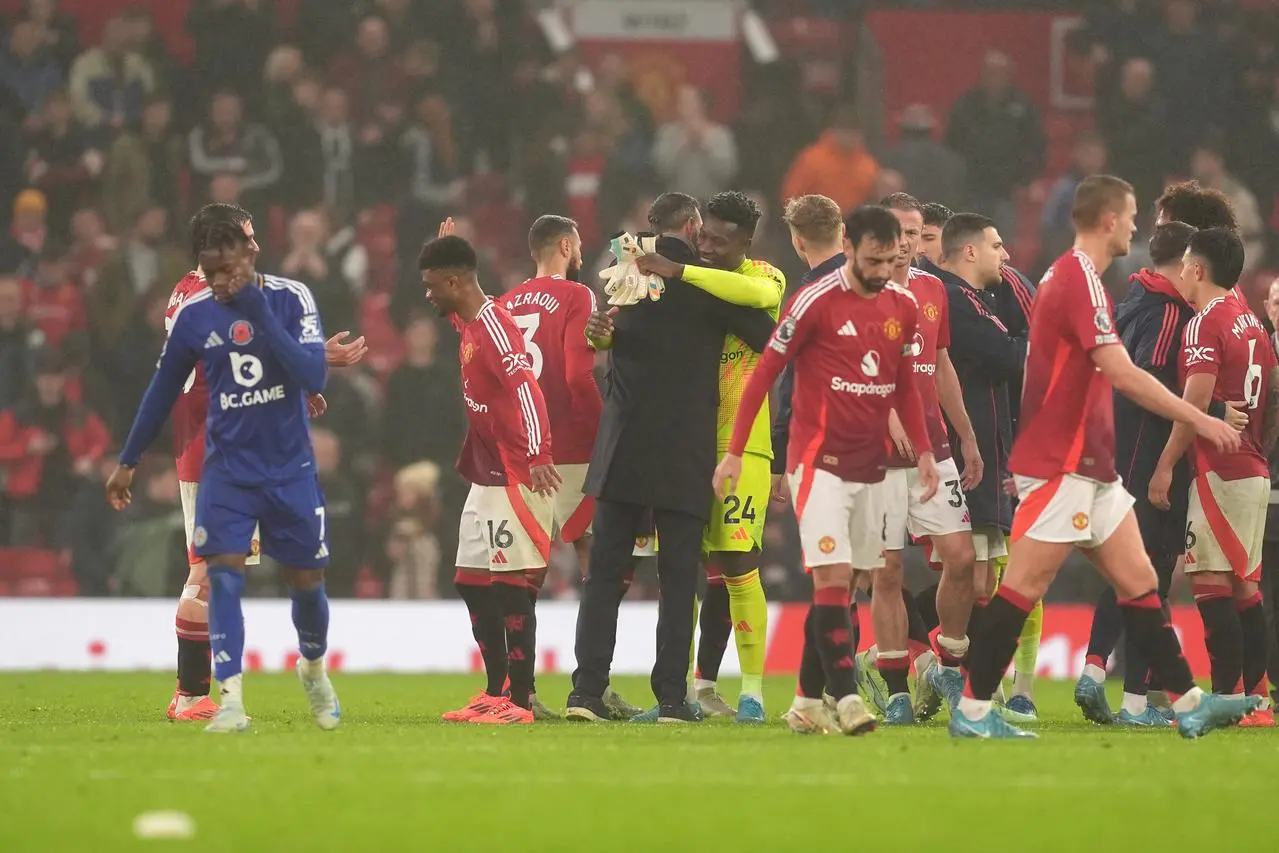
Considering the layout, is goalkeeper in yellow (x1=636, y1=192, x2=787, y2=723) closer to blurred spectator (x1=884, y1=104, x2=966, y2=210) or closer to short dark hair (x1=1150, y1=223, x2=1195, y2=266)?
short dark hair (x1=1150, y1=223, x2=1195, y2=266)

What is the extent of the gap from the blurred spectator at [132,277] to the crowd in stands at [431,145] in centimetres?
2

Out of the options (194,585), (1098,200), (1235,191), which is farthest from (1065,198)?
(194,585)

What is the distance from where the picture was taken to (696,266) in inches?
347

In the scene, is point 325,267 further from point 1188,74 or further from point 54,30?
point 1188,74

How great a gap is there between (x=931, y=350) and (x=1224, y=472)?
1523mm

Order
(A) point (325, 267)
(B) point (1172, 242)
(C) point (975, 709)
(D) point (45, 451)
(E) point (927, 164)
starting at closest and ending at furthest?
(C) point (975, 709), (B) point (1172, 242), (D) point (45, 451), (A) point (325, 267), (E) point (927, 164)

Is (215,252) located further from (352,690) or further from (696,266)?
(352,690)

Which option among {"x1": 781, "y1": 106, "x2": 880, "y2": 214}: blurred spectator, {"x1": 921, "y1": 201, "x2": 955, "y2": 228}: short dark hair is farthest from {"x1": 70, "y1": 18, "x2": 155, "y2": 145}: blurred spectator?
{"x1": 921, "y1": 201, "x2": 955, "y2": 228}: short dark hair

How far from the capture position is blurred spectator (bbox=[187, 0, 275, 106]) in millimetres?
18656

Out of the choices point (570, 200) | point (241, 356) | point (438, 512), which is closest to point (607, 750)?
point (241, 356)

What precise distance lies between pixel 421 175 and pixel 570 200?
147cm

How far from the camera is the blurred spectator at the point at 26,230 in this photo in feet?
58.2

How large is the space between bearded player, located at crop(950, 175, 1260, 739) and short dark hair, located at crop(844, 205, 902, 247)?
0.64 metres

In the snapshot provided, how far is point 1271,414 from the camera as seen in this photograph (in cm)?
937
